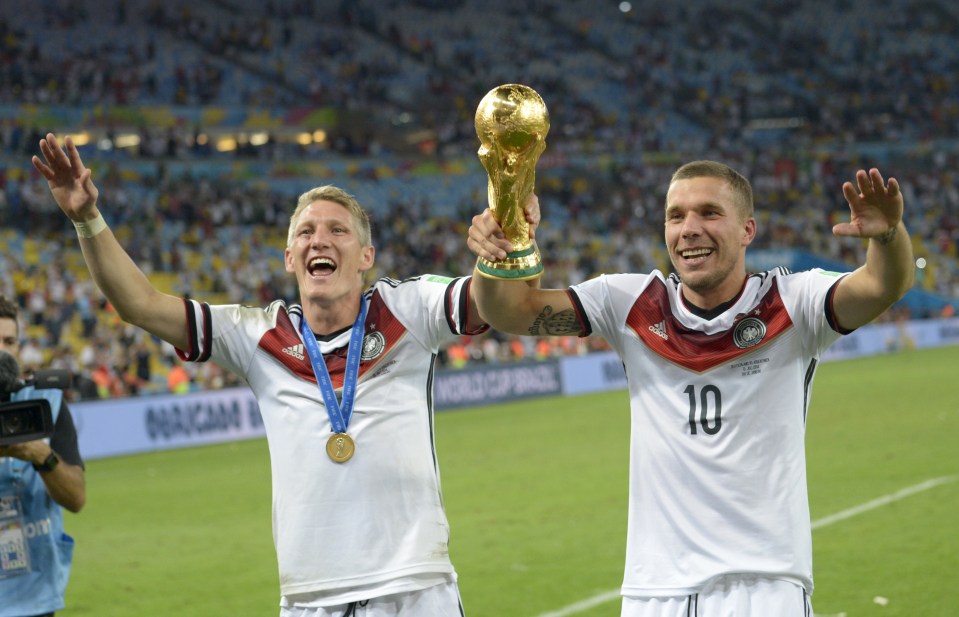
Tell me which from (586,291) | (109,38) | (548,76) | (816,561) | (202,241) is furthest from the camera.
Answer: (548,76)

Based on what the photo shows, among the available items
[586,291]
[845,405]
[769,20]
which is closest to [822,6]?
[769,20]

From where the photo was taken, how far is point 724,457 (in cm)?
388

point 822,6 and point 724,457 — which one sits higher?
point 822,6

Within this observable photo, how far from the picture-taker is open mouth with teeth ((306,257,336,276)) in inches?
163

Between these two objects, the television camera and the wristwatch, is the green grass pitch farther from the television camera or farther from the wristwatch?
the television camera

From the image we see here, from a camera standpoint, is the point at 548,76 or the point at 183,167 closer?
the point at 183,167

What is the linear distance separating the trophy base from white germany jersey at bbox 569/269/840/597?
0.62 metres

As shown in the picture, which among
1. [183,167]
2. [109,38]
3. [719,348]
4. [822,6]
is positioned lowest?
[719,348]

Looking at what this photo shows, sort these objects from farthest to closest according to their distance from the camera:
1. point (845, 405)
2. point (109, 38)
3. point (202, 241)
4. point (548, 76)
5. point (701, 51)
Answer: point (701, 51), point (548, 76), point (109, 38), point (202, 241), point (845, 405)

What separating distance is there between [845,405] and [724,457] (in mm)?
17871

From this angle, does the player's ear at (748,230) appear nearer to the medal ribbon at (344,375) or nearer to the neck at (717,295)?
the neck at (717,295)

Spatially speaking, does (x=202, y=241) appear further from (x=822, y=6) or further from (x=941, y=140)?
(x=822, y=6)

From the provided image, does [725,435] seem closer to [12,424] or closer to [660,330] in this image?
[660,330]

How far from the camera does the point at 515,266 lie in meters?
3.70
